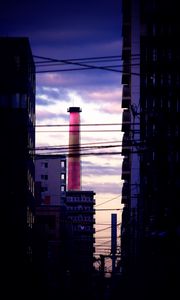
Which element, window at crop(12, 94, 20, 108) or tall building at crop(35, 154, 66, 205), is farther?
tall building at crop(35, 154, 66, 205)

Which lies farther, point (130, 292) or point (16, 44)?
point (16, 44)

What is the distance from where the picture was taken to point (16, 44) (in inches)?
3081

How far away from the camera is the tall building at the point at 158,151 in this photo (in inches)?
1246

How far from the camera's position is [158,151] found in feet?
117

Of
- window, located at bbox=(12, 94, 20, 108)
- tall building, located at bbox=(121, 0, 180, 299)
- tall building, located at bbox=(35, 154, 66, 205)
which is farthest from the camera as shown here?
tall building, located at bbox=(35, 154, 66, 205)

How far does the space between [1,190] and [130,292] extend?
1638 cm

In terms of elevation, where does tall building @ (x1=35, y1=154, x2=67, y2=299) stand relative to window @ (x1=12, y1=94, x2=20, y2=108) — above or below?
below

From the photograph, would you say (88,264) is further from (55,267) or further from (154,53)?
(154,53)

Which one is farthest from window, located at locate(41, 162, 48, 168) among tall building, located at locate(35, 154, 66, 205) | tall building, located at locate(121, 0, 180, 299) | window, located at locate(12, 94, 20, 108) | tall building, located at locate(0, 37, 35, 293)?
window, located at locate(12, 94, 20, 108)

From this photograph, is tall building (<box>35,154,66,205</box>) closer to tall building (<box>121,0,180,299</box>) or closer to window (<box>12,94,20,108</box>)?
tall building (<box>121,0,180,299</box>)

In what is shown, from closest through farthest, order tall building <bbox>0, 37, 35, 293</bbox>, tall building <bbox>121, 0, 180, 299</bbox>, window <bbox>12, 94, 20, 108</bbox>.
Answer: tall building <bbox>121, 0, 180, 299</bbox>
tall building <bbox>0, 37, 35, 293</bbox>
window <bbox>12, 94, 20, 108</bbox>

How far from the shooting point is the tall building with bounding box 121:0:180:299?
3164 centimetres

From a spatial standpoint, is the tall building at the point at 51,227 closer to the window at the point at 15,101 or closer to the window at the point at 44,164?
the window at the point at 44,164

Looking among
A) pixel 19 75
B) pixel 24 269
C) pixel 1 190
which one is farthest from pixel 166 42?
pixel 24 269
